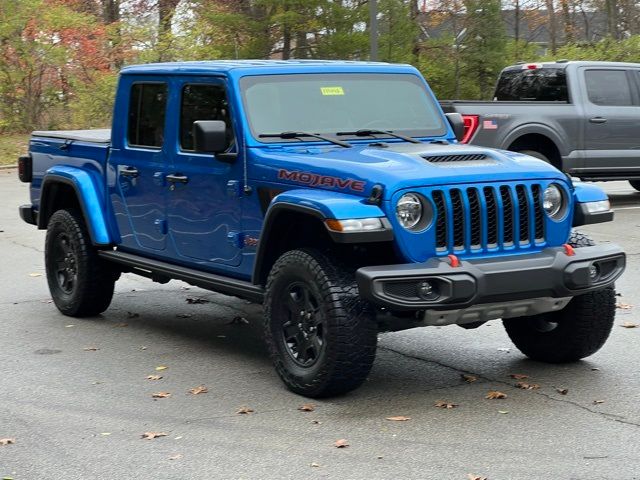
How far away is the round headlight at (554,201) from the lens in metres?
6.88

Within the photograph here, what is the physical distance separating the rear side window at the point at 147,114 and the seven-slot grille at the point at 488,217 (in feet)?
8.30

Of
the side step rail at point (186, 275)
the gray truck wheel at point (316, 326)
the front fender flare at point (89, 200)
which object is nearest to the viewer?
the gray truck wheel at point (316, 326)

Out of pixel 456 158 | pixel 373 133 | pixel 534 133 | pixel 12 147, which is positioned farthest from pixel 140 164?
pixel 12 147

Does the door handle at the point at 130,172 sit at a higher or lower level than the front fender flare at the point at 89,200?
higher

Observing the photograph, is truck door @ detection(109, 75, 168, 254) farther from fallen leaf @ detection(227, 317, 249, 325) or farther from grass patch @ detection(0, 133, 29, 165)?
grass patch @ detection(0, 133, 29, 165)

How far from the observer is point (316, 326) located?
660 centimetres

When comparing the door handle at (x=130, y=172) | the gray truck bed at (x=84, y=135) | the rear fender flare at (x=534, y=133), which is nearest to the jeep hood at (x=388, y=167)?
the door handle at (x=130, y=172)

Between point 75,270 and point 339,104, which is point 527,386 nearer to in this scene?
point 339,104

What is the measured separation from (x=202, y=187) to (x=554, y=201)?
223 cm

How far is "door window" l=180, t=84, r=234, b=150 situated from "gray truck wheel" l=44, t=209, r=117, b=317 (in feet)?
4.85

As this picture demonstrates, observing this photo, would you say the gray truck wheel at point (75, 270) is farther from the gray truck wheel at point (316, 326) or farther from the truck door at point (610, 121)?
the truck door at point (610, 121)

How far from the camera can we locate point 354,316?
6344mm

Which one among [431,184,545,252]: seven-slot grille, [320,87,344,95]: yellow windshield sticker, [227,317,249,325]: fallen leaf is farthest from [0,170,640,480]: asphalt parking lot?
[320,87,344,95]: yellow windshield sticker

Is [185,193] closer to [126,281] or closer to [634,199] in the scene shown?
[126,281]
